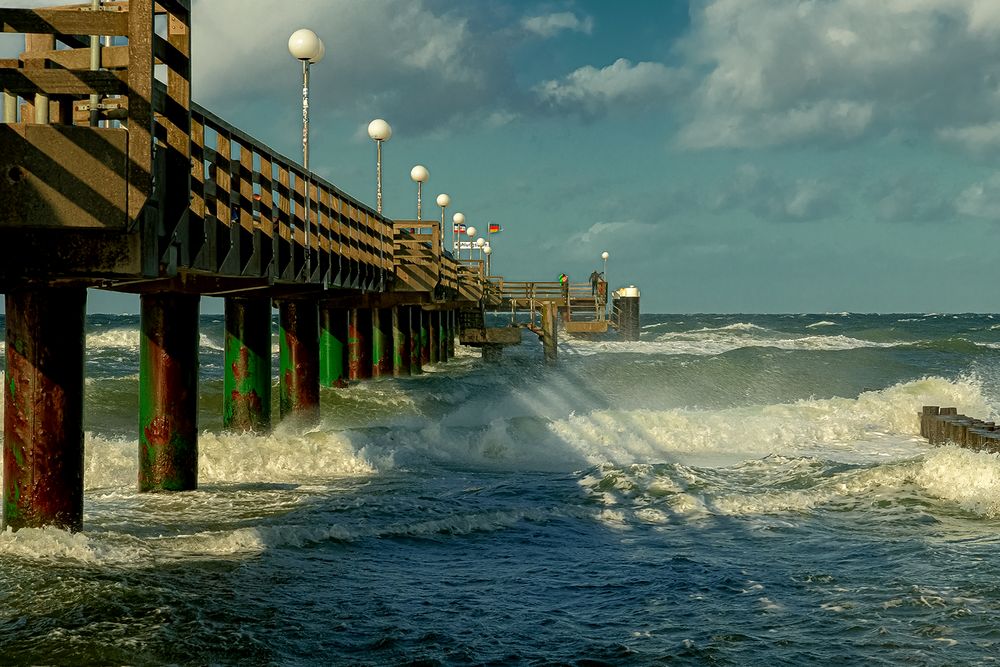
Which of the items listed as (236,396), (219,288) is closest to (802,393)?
(236,396)

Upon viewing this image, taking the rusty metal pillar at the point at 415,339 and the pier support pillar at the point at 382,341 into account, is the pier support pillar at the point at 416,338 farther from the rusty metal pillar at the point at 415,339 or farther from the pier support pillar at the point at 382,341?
the pier support pillar at the point at 382,341

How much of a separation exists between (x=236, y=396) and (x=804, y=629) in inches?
424

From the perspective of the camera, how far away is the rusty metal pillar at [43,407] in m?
8.59

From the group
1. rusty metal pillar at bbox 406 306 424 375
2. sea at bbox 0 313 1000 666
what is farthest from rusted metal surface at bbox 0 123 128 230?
rusty metal pillar at bbox 406 306 424 375

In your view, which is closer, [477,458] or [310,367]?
[477,458]

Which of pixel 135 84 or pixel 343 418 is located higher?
pixel 135 84

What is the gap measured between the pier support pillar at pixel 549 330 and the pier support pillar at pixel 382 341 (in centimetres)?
1130

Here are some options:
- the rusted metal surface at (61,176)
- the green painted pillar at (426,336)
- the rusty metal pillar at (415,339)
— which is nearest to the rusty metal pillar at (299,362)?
the rusted metal surface at (61,176)

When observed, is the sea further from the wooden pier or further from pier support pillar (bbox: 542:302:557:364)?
pier support pillar (bbox: 542:302:557:364)

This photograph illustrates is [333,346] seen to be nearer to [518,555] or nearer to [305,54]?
[305,54]

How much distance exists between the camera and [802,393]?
37.5 meters

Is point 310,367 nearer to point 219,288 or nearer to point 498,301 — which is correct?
point 219,288

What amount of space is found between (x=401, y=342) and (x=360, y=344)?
3.92 m

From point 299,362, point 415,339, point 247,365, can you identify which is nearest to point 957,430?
point 299,362
